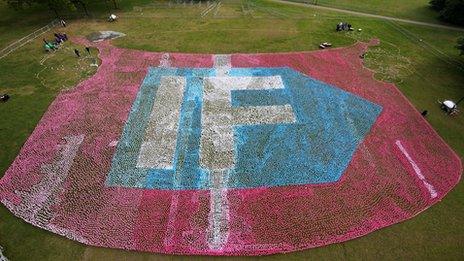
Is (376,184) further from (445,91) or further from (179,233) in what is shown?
(445,91)

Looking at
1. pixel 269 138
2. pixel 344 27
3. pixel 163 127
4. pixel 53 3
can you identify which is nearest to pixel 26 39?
pixel 53 3

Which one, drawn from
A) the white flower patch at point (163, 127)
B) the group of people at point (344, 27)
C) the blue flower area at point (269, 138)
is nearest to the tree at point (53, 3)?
the blue flower area at point (269, 138)

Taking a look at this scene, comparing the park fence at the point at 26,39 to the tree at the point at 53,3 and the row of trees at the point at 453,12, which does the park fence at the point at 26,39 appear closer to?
the tree at the point at 53,3

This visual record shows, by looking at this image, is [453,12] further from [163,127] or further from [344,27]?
[163,127]

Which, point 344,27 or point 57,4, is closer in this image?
point 57,4

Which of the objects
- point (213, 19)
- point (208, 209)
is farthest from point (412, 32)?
point (208, 209)

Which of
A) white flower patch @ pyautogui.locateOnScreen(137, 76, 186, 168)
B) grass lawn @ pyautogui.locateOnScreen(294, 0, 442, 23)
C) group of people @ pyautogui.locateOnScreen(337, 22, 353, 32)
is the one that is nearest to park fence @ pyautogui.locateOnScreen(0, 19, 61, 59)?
white flower patch @ pyautogui.locateOnScreen(137, 76, 186, 168)

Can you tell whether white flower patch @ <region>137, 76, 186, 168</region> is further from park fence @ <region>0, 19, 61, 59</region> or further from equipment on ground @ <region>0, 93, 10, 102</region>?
park fence @ <region>0, 19, 61, 59</region>
